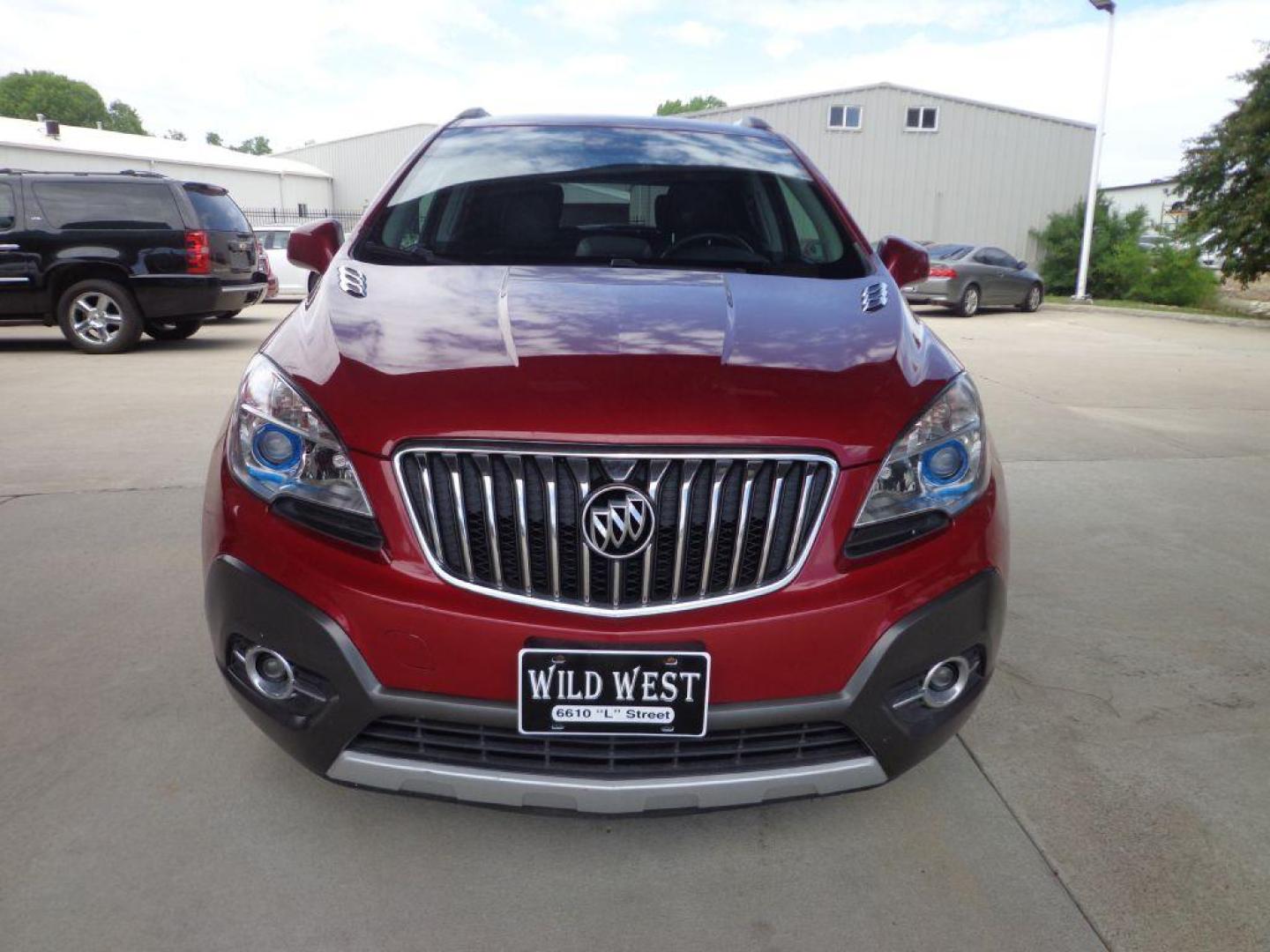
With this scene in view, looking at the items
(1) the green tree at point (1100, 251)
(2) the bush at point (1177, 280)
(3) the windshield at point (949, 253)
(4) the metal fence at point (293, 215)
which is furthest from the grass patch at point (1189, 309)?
(4) the metal fence at point (293, 215)

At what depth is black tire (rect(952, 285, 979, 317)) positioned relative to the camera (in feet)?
60.3

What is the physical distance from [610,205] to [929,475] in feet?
5.55

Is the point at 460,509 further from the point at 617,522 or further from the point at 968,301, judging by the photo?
the point at 968,301

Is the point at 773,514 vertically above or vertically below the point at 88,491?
above

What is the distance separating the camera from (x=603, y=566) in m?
1.82

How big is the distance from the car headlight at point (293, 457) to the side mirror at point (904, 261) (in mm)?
1948

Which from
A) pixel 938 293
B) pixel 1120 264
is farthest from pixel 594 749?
pixel 1120 264

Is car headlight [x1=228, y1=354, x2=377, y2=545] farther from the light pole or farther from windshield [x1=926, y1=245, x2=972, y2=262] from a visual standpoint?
the light pole

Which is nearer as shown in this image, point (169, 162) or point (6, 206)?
point (6, 206)

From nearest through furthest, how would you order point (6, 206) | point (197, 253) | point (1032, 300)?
point (6, 206)
point (197, 253)
point (1032, 300)

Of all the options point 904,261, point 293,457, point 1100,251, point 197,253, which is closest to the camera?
point 293,457

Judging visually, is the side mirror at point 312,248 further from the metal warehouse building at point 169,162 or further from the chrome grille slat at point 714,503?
the metal warehouse building at point 169,162

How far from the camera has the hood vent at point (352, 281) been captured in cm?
Answer: 250

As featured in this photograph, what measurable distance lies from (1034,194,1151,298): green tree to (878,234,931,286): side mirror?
23115 mm
